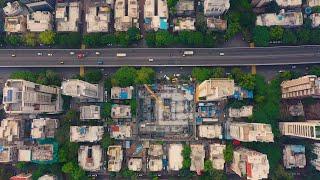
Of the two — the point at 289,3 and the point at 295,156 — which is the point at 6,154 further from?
the point at 289,3

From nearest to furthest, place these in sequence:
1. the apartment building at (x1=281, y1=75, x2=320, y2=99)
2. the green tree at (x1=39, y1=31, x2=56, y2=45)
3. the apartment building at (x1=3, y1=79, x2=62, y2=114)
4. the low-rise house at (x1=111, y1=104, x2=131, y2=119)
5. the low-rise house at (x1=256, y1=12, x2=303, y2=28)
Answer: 1. the apartment building at (x1=3, y1=79, x2=62, y2=114)
2. the apartment building at (x1=281, y1=75, x2=320, y2=99)
3. the low-rise house at (x1=111, y1=104, x2=131, y2=119)
4. the low-rise house at (x1=256, y1=12, x2=303, y2=28)
5. the green tree at (x1=39, y1=31, x2=56, y2=45)

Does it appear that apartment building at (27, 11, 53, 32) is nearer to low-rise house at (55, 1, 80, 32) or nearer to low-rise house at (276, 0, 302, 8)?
low-rise house at (55, 1, 80, 32)

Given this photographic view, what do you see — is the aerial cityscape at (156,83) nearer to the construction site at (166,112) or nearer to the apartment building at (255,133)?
the construction site at (166,112)

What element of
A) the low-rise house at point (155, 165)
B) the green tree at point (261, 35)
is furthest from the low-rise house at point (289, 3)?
the low-rise house at point (155, 165)

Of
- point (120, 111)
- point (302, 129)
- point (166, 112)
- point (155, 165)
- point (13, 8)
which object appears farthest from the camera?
point (13, 8)

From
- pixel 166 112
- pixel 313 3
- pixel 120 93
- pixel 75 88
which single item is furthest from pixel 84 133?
pixel 313 3

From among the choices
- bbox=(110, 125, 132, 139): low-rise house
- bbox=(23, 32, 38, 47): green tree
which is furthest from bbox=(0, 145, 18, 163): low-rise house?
bbox=(23, 32, 38, 47): green tree
